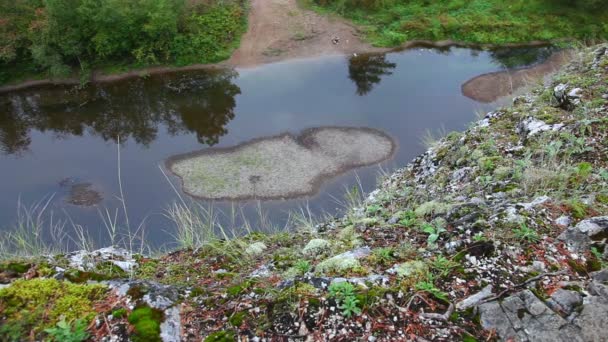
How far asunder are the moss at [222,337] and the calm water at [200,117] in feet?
38.8

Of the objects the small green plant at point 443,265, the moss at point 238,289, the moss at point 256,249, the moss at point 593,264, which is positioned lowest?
the moss at point 256,249

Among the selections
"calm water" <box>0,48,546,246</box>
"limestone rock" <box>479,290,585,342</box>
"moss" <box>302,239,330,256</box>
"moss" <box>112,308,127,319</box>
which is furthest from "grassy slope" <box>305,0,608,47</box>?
"moss" <box>112,308,127,319</box>

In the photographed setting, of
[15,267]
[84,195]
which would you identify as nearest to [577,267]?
[15,267]

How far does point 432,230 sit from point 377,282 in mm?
Answer: 1439

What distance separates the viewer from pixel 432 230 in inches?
232

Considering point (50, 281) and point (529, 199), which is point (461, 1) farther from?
point (50, 281)

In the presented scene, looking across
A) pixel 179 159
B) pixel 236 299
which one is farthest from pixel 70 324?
pixel 179 159

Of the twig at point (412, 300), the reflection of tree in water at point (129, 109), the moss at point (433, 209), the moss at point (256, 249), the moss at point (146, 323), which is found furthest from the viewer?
the reflection of tree in water at point (129, 109)

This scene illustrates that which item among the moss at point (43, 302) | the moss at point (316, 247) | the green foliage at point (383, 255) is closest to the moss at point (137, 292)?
the moss at point (43, 302)

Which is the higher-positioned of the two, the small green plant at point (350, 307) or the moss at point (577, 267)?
the small green plant at point (350, 307)

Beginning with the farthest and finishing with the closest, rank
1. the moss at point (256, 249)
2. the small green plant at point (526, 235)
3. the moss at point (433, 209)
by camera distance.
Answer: the moss at point (256, 249) < the moss at point (433, 209) < the small green plant at point (526, 235)

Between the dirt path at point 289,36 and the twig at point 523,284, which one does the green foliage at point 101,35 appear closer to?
the dirt path at point 289,36

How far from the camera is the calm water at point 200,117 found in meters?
17.9

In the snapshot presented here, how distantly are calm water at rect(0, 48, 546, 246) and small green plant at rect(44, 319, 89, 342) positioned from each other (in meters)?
11.5
